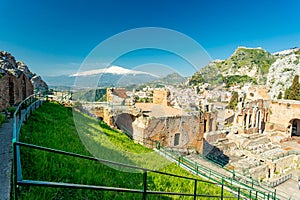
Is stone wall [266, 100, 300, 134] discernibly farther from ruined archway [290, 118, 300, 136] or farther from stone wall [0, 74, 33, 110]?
stone wall [0, 74, 33, 110]

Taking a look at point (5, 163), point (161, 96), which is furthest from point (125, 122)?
point (5, 163)

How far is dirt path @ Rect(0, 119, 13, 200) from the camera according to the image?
8.90 feet

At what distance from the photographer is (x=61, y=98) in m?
17.8

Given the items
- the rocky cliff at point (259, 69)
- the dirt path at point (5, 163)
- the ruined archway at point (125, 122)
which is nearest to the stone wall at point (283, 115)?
the rocky cliff at point (259, 69)

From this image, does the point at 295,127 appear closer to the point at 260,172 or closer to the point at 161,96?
the point at 260,172

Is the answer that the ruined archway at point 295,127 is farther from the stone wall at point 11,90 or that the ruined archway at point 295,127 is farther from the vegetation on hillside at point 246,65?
the vegetation on hillside at point 246,65

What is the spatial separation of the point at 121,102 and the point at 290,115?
33.3 m

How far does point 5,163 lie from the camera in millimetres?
3605

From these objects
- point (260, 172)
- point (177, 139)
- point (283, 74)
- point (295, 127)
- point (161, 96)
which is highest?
point (283, 74)

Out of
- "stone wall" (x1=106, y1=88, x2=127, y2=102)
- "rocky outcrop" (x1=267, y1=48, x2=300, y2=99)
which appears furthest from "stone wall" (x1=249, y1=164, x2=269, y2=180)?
"rocky outcrop" (x1=267, y1=48, x2=300, y2=99)

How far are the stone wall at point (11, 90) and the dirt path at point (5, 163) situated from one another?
5790 mm

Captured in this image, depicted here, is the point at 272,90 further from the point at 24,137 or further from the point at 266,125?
the point at 24,137

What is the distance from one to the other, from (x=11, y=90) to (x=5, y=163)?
10.4 meters

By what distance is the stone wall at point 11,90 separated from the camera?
415 inches
